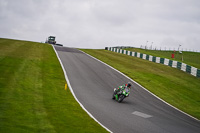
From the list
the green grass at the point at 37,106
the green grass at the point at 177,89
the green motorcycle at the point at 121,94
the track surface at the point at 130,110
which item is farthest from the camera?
the green grass at the point at 177,89

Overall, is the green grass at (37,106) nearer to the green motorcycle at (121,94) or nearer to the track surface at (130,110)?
the track surface at (130,110)

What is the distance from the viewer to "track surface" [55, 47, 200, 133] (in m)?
11.7

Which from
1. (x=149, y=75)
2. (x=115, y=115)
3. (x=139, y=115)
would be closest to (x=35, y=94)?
(x=115, y=115)

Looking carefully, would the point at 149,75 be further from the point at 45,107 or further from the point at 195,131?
the point at 45,107

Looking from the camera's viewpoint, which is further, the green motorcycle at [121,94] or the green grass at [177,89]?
the green grass at [177,89]

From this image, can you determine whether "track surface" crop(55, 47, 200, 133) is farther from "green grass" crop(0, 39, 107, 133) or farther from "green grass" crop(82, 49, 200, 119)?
"green grass" crop(82, 49, 200, 119)

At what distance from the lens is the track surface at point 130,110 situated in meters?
11.7

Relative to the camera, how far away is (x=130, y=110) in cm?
1446

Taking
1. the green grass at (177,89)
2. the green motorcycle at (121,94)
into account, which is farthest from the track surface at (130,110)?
the green grass at (177,89)

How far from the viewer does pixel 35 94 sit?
14891 millimetres

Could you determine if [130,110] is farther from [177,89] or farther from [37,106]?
[177,89]

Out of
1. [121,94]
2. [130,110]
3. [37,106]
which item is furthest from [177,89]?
[37,106]

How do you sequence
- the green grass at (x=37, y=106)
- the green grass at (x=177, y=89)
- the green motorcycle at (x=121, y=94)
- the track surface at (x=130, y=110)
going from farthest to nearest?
1. the green grass at (x=177, y=89)
2. the green motorcycle at (x=121, y=94)
3. the track surface at (x=130, y=110)
4. the green grass at (x=37, y=106)

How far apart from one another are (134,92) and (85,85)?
13.6ft
